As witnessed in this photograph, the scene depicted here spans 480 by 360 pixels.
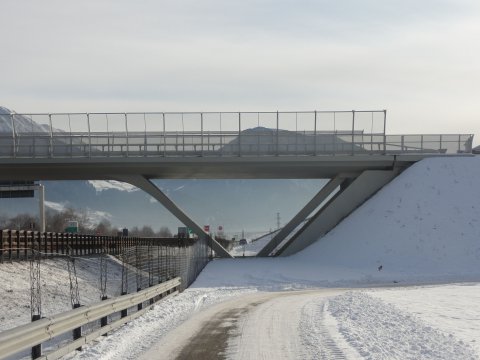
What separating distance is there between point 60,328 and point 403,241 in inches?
1630

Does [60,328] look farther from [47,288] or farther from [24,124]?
[24,124]

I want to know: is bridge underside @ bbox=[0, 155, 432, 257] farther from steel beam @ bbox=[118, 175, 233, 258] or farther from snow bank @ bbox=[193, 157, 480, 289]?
snow bank @ bbox=[193, 157, 480, 289]

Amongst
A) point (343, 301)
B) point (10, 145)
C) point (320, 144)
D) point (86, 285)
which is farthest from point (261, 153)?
point (343, 301)

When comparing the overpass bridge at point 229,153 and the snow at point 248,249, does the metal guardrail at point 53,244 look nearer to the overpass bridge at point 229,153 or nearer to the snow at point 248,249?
the overpass bridge at point 229,153

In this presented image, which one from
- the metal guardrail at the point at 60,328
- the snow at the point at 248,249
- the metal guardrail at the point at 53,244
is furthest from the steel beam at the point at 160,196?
the metal guardrail at the point at 60,328

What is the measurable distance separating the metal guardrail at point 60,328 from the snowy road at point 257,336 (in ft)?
4.59

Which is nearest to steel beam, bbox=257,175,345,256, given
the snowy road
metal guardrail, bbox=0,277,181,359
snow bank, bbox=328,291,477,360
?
the snowy road

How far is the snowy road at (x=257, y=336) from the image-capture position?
12309 millimetres

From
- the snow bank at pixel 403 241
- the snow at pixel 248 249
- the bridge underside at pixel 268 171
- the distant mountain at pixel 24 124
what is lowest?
the snow at pixel 248 249

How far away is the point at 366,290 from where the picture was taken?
31.0 m

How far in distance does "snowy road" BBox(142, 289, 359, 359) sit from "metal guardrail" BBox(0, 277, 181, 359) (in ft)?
4.59

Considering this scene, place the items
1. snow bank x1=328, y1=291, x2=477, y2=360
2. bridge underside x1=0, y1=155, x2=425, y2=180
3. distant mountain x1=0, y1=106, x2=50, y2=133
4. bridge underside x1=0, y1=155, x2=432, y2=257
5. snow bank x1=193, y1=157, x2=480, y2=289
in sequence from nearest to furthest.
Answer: snow bank x1=328, y1=291, x2=477, y2=360
snow bank x1=193, y1=157, x2=480, y2=289
bridge underside x1=0, y1=155, x2=425, y2=180
bridge underside x1=0, y1=155, x2=432, y2=257
distant mountain x1=0, y1=106, x2=50, y2=133

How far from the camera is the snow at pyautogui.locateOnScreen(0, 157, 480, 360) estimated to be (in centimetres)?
1312

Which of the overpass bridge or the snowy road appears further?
the overpass bridge
